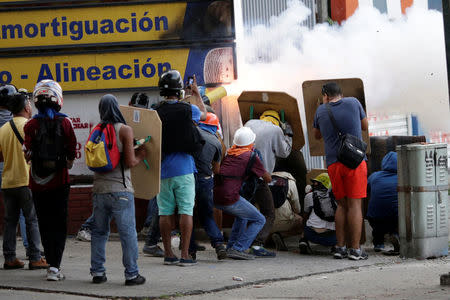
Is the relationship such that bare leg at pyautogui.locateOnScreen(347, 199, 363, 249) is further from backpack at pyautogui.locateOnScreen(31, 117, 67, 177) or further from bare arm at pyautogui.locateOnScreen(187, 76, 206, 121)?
backpack at pyautogui.locateOnScreen(31, 117, 67, 177)

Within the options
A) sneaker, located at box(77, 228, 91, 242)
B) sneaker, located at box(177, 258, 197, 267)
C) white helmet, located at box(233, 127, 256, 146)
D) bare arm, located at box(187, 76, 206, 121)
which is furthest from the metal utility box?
sneaker, located at box(77, 228, 91, 242)

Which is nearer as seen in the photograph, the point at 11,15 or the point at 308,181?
the point at 308,181

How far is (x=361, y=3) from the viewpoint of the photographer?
49.4ft

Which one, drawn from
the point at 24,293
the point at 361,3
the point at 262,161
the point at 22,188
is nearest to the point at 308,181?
the point at 262,161

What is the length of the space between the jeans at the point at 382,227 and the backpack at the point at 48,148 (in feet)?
12.3

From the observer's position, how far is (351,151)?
28.8 feet

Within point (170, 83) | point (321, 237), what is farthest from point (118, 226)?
point (321, 237)

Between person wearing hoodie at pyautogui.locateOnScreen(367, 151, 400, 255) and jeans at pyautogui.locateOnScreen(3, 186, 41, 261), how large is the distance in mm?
3621

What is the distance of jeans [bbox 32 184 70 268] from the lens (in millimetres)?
7367

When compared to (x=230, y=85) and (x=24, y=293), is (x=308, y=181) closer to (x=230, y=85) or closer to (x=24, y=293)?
(x=230, y=85)

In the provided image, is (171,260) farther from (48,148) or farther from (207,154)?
(48,148)

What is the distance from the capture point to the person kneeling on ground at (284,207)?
977 centimetres

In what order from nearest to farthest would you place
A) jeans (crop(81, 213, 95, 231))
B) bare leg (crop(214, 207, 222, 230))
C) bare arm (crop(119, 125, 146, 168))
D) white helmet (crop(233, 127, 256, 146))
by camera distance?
bare arm (crop(119, 125, 146, 168)), white helmet (crop(233, 127, 256, 146)), bare leg (crop(214, 207, 222, 230)), jeans (crop(81, 213, 95, 231))

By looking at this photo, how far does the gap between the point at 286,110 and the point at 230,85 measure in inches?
43.5
